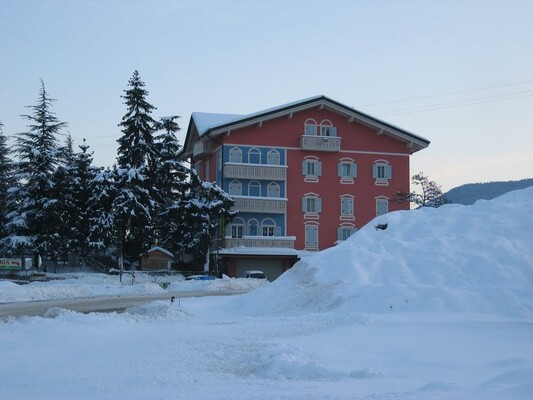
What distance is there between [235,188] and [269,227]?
4.56m

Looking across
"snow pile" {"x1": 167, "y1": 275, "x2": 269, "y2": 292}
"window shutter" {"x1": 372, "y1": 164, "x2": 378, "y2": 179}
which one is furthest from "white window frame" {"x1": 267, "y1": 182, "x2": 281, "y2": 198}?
"snow pile" {"x1": 167, "y1": 275, "x2": 269, "y2": 292}

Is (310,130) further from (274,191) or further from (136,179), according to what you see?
(136,179)

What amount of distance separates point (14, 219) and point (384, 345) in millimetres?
46310

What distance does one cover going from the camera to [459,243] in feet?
92.4

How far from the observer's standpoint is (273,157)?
62531 millimetres

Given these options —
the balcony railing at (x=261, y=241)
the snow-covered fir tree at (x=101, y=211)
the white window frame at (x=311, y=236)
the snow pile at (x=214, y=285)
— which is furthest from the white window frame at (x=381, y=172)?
the snow-covered fir tree at (x=101, y=211)

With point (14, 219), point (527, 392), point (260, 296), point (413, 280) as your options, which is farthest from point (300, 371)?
point (14, 219)

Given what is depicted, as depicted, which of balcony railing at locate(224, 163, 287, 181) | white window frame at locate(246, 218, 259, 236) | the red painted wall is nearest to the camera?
balcony railing at locate(224, 163, 287, 181)

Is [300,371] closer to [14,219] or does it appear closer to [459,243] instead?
[459,243]

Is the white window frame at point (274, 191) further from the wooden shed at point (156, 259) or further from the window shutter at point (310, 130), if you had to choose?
the wooden shed at point (156, 259)

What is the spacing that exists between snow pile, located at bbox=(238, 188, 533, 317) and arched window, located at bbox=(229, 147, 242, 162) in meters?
29.4

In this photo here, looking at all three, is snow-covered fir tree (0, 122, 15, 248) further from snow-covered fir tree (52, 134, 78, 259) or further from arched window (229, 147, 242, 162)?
arched window (229, 147, 242, 162)

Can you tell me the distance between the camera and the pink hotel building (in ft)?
200

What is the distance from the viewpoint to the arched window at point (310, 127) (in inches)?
2515
